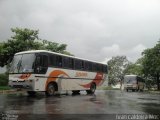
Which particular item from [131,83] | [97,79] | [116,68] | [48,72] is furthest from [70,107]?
[116,68]

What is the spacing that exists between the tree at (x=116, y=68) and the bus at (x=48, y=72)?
82.0 m

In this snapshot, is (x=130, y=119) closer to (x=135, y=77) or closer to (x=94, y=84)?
(x=94, y=84)

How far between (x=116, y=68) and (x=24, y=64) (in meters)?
93.4

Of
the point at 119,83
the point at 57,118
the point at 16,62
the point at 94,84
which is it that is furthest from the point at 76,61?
the point at 119,83

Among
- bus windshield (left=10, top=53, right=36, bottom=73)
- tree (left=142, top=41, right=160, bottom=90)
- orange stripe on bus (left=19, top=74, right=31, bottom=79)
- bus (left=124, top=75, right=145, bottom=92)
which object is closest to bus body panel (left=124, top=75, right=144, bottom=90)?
bus (left=124, top=75, right=145, bottom=92)

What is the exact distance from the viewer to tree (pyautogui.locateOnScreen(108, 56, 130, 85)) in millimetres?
110062

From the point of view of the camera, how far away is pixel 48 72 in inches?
862

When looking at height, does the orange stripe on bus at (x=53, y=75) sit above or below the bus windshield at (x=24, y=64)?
below

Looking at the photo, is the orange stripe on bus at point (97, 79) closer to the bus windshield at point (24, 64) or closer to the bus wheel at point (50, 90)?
the bus wheel at point (50, 90)

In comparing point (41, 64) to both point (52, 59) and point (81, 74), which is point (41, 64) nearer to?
point (52, 59)

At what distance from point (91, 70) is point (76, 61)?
3229 mm

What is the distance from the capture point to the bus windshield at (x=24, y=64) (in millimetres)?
20438

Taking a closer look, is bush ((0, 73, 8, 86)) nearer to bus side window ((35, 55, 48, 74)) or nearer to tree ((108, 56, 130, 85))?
bus side window ((35, 55, 48, 74))

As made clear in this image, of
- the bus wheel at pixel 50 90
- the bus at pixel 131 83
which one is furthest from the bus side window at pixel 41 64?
the bus at pixel 131 83
